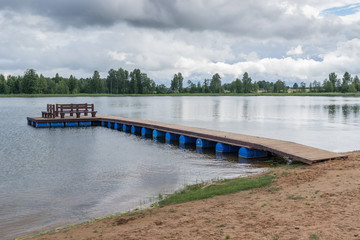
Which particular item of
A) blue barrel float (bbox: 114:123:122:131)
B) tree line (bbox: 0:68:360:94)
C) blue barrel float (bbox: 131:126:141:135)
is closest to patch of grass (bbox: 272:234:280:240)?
blue barrel float (bbox: 131:126:141:135)

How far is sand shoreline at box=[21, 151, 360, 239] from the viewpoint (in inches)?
A: 263

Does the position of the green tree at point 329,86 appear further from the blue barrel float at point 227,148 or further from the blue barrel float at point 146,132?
the blue barrel float at point 227,148

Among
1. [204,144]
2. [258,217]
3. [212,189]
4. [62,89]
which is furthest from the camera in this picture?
[62,89]

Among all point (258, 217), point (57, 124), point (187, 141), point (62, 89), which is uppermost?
point (62, 89)

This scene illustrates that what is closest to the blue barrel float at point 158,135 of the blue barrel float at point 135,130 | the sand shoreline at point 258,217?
the blue barrel float at point 135,130

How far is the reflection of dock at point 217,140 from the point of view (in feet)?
52.3

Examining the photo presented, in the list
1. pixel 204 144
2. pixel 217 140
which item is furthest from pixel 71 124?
pixel 217 140

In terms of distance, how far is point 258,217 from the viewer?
7676mm

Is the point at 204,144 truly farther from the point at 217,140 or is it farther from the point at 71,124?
the point at 71,124

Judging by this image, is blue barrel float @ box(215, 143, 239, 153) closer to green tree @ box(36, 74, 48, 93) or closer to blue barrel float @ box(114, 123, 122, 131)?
blue barrel float @ box(114, 123, 122, 131)

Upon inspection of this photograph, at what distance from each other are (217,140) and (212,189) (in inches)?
390

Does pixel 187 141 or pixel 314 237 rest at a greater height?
pixel 314 237

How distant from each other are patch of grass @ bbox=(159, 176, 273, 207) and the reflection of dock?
4.17m

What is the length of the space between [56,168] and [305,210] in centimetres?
1347
